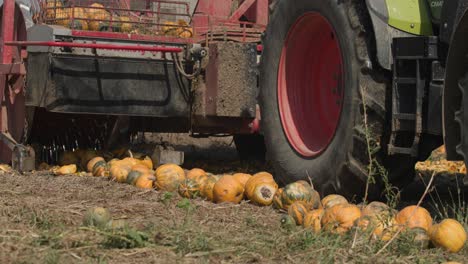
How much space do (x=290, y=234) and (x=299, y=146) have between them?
1.87m

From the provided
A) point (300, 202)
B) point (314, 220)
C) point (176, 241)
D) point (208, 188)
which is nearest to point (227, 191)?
point (208, 188)

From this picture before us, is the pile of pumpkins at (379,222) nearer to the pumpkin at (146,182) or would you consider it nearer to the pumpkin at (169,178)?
the pumpkin at (169,178)

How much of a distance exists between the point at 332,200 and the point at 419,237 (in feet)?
3.34

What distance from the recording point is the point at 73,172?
311 inches

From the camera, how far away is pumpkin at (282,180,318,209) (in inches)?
210

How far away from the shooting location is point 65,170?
310 inches

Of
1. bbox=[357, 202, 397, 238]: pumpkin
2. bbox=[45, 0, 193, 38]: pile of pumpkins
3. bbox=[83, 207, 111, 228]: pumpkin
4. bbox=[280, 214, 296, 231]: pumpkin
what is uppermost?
bbox=[45, 0, 193, 38]: pile of pumpkins

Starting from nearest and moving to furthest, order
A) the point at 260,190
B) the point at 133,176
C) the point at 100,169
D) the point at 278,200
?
the point at 278,200
the point at 260,190
the point at 133,176
the point at 100,169

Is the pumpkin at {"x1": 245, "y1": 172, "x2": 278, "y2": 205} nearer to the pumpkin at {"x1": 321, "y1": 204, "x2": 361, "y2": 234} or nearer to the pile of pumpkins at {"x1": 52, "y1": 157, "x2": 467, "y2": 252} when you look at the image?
the pile of pumpkins at {"x1": 52, "y1": 157, "x2": 467, "y2": 252}

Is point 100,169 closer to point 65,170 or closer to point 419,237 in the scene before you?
point 65,170

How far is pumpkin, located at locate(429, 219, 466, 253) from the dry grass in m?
0.05

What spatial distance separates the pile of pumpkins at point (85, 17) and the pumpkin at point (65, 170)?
1.36 metres

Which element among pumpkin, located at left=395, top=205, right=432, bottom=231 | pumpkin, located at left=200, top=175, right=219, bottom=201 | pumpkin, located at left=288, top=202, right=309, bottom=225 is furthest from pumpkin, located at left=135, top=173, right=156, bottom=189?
pumpkin, located at left=395, top=205, right=432, bottom=231

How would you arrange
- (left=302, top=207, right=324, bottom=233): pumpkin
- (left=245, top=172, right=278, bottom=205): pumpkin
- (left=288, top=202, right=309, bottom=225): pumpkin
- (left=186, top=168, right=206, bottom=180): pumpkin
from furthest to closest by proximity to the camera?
(left=186, top=168, right=206, bottom=180): pumpkin → (left=245, top=172, right=278, bottom=205): pumpkin → (left=288, top=202, right=309, bottom=225): pumpkin → (left=302, top=207, right=324, bottom=233): pumpkin
